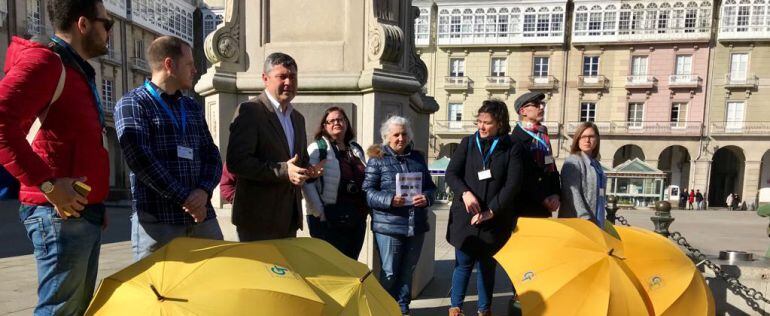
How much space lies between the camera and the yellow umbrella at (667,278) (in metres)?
2.33

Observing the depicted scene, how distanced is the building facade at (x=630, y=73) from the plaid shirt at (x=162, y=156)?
30960mm

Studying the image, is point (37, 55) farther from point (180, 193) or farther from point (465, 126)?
point (465, 126)

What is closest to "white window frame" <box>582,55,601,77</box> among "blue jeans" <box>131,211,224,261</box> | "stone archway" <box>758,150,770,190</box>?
"stone archway" <box>758,150,770,190</box>

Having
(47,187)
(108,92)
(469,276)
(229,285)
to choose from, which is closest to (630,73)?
(469,276)

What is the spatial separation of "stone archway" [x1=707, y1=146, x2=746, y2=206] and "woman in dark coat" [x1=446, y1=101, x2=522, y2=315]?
118 feet

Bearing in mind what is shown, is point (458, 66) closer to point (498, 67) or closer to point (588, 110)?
point (498, 67)

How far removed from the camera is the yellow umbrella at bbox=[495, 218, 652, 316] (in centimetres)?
220

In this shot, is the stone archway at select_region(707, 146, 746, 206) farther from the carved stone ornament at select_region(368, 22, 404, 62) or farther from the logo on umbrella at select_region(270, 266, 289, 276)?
the logo on umbrella at select_region(270, 266, 289, 276)

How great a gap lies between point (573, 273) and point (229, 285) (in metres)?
1.80

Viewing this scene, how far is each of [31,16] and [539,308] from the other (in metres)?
28.3

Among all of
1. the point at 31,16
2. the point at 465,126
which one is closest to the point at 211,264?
the point at 31,16

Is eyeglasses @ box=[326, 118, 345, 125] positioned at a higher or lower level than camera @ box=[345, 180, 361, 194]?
higher

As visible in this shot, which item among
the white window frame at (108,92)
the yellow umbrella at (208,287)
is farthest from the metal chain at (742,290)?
the white window frame at (108,92)

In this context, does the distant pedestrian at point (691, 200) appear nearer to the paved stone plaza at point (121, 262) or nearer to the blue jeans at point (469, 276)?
the paved stone plaza at point (121, 262)
